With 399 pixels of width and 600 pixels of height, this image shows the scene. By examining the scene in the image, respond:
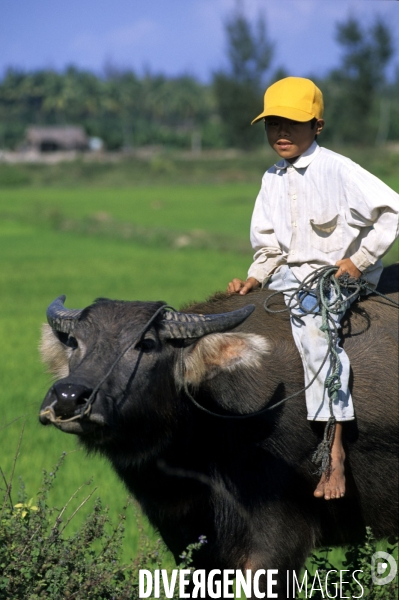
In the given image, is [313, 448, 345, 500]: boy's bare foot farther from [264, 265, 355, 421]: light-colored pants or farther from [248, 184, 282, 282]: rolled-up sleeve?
[248, 184, 282, 282]: rolled-up sleeve

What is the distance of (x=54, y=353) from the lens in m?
2.86

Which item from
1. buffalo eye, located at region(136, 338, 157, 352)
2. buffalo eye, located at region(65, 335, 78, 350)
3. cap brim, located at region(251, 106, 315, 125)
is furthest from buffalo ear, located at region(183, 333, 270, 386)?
cap brim, located at region(251, 106, 315, 125)

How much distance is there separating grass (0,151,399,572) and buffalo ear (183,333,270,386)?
0.65 m

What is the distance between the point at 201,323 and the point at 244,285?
0.58 meters

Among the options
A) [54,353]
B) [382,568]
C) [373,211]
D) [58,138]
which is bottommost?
[58,138]

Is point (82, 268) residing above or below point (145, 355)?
below

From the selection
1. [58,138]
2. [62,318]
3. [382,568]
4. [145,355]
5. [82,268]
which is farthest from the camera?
[58,138]

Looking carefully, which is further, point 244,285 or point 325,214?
point 244,285

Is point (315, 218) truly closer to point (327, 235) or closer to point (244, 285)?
point (327, 235)

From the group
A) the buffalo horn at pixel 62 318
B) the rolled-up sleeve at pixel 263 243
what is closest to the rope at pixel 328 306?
the rolled-up sleeve at pixel 263 243

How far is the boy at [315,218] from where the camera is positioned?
274 centimetres

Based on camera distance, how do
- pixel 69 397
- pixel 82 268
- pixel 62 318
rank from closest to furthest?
pixel 69 397, pixel 62 318, pixel 82 268

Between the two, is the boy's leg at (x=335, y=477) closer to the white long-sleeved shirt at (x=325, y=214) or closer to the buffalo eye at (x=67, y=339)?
the white long-sleeved shirt at (x=325, y=214)

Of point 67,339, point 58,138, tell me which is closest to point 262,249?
point 67,339
